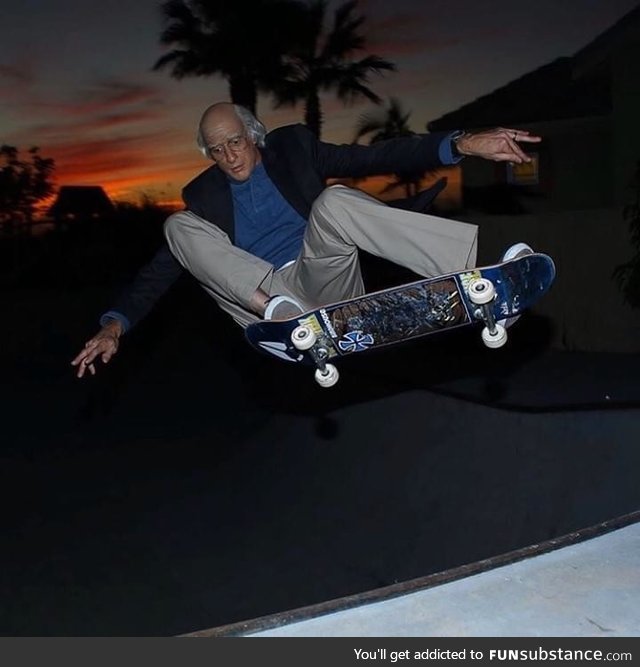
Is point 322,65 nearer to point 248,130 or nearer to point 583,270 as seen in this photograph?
point 583,270

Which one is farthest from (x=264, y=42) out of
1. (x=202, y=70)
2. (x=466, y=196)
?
(x=466, y=196)

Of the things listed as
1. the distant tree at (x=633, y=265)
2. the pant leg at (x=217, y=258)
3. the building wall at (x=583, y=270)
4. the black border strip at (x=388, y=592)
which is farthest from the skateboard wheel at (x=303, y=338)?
the building wall at (x=583, y=270)

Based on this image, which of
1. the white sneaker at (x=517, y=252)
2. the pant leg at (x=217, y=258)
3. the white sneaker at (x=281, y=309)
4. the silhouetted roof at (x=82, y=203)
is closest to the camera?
the white sneaker at (x=517, y=252)

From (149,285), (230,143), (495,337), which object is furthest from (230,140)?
(495,337)

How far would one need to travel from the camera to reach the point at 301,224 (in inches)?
184

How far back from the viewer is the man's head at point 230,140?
4.38 metres

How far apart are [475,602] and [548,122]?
46.8ft

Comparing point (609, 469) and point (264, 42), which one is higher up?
point (264, 42)

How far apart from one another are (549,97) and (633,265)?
7.01m

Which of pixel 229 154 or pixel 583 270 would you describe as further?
pixel 583 270

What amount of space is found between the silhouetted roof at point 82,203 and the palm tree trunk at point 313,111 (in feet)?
13.0

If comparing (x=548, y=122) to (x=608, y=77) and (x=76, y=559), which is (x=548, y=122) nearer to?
(x=608, y=77)

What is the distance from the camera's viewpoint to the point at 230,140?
4387mm

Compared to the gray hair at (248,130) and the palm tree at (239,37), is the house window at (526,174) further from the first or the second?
the gray hair at (248,130)
